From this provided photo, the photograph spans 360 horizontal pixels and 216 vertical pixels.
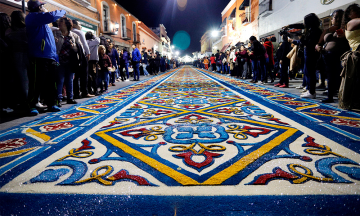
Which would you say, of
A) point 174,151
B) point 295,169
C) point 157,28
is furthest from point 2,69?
point 157,28

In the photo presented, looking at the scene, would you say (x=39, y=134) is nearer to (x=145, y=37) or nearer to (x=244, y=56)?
(x=244, y=56)

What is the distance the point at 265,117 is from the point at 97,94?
4202mm

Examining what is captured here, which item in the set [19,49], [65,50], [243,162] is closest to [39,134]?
[19,49]

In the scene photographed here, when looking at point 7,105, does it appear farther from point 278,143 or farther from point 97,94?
point 278,143

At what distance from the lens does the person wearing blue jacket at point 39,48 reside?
309cm

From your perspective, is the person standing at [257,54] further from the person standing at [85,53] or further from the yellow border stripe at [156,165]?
the yellow border stripe at [156,165]

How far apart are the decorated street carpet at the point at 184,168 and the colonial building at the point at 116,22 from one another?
48.7ft

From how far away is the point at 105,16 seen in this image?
1628 centimetres

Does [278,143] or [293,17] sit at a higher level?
[293,17]

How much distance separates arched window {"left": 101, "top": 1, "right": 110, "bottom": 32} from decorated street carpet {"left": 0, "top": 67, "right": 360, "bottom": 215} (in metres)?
15.0

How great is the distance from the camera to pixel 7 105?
3789 mm

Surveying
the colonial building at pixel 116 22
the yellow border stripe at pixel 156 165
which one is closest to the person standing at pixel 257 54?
the yellow border stripe at pixel 156 165

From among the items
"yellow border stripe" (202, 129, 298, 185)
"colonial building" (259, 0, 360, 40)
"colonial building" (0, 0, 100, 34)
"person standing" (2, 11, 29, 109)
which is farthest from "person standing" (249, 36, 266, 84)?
"colonial building" (0, 0, 100, 34)

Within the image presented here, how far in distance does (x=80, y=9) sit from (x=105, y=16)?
4.37 metres
